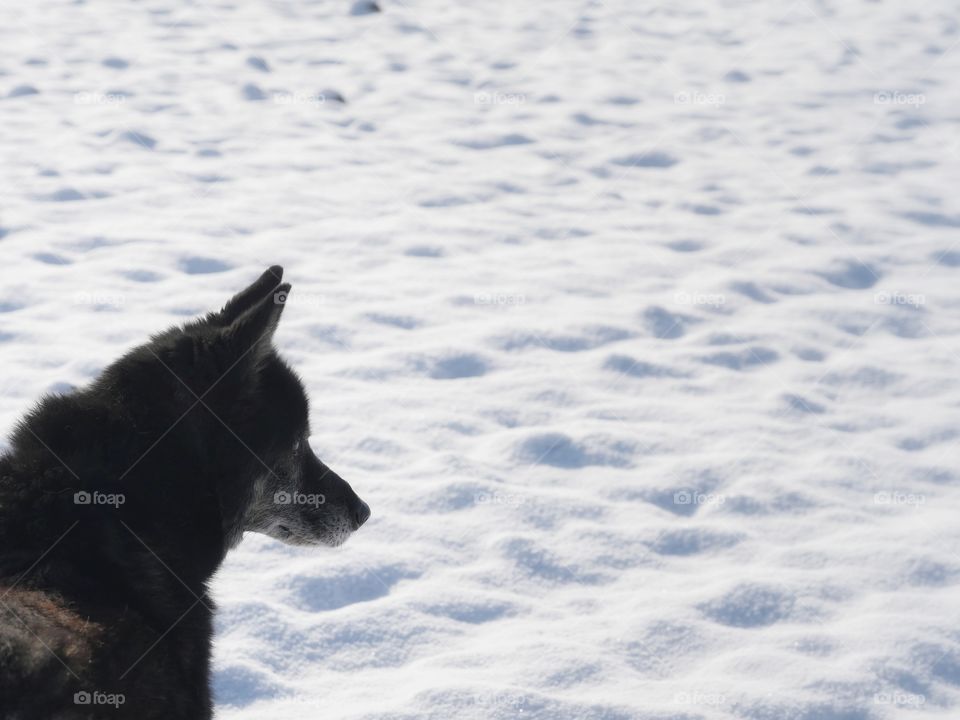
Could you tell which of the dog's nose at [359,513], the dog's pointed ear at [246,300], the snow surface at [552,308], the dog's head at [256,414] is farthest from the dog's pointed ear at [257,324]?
the snow surface at [552,308]

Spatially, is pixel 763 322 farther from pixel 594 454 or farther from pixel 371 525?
pixel 371 525

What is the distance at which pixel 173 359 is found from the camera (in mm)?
3088

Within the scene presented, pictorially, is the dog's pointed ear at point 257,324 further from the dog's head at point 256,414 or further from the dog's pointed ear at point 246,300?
the dog's pointed ear at point 246,300

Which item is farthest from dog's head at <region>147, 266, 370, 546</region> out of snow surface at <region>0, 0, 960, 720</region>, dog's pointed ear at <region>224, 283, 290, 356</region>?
snow surface at <region>0, 0, 960, 720</region>

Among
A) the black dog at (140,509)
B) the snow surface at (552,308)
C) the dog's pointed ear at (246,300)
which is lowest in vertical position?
the snow surface at (552,308)

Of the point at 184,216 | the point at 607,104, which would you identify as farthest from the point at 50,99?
the point at 607,104

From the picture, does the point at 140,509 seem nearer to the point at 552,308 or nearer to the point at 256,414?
the point at 256,414

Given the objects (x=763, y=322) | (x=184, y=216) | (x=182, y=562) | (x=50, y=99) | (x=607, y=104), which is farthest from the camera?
(x=607, y=104)

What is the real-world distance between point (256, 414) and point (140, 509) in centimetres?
52

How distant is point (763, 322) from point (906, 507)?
223 centimetres

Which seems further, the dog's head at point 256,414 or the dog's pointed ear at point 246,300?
the dog's pointed ear at point 246,300

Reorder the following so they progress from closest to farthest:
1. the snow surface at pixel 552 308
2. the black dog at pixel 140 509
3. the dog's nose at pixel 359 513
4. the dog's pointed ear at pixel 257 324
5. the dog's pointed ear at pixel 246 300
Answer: the black dog at pixel 140 509 → the dog's pointed ear at pixel 257 324 → the dog's pointed ear at pixel 246 300 → the dog's nose at pixel 359 513 → the snow surface at pixel 552 308

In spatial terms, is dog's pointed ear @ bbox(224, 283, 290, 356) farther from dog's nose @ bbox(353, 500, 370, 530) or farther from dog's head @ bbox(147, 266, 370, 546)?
dog's nose @ bbox(353, 500, 370, 530)

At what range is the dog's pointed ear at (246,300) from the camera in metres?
3.31
